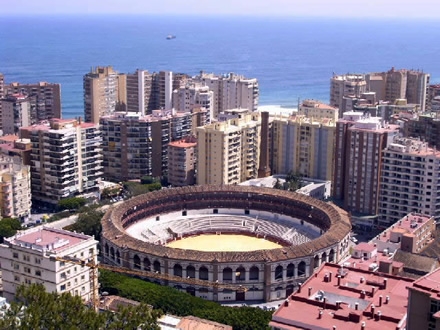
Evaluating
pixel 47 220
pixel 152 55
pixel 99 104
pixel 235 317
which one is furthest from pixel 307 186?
pixel 152 55

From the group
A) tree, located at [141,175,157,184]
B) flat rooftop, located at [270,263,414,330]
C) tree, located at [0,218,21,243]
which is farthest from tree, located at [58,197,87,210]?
flat rooftop, located at [270,263,414,330]

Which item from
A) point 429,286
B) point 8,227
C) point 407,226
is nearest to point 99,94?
point 8,227

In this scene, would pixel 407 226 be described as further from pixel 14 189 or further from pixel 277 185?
pixel 14 189

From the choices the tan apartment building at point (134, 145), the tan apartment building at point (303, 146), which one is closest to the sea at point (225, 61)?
the tan apartment building at point (134, 145)

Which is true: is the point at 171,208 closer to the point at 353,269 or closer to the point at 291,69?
the point at 353,269

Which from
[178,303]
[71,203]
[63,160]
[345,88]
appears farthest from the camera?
[345,88]

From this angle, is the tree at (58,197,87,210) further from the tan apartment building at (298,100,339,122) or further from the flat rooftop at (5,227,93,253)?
the tan apartment building at (298,100,339,122)
